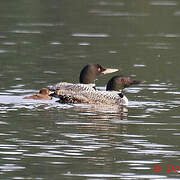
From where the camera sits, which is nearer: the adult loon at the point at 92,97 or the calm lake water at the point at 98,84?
the calm lake water at the point at 98,84

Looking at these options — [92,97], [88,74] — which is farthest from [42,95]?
[88,74]

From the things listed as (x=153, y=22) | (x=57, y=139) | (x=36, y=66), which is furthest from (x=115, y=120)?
(x=153, y=22)

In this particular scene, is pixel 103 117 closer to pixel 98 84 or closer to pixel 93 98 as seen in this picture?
pixel 93 98

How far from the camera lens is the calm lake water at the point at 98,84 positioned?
11.2 m

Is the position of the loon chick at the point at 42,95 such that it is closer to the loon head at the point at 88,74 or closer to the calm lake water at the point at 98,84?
the calm lake water at the point at 98,84

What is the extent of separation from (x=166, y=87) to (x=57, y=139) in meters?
Result: 5.68

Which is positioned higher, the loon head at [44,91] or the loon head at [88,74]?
the loon head at [88,74]

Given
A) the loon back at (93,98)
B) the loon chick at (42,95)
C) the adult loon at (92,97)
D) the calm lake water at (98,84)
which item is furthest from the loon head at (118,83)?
the loon chick at (42,95)

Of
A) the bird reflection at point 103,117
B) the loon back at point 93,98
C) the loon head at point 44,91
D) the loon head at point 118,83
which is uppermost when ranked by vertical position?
the loon head at point 118,83

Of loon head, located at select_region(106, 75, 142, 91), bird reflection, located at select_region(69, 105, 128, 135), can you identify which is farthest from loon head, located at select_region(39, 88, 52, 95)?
loon head, located at select_region(106, 75, 142, 91)

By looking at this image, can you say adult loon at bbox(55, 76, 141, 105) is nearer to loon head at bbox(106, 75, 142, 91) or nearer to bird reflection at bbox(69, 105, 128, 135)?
bird reflection at bbox(69, 105, 128, 135)

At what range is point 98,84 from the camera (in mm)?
19281

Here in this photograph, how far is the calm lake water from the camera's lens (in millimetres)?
11195

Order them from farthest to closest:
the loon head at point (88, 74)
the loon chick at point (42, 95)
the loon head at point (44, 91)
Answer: the loon head at point (88, 74) < the loon head at point (44, 91) < the loon chick at point (42, 95)
